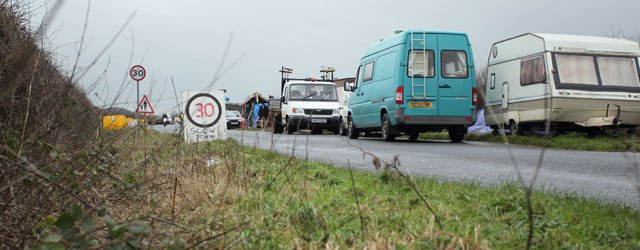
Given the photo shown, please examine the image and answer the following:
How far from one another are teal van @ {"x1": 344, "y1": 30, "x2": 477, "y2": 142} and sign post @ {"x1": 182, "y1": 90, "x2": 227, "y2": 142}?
27.7ft

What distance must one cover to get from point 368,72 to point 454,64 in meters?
2.86

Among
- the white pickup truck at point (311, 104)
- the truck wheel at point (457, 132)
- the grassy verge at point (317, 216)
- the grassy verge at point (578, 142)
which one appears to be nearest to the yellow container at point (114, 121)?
the grassy verge at point (317, 216)

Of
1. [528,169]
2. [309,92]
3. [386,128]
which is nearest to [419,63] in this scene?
[386,128]

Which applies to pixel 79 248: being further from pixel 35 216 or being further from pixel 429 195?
pixel 429 195

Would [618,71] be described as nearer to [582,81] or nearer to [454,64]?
[582,81]

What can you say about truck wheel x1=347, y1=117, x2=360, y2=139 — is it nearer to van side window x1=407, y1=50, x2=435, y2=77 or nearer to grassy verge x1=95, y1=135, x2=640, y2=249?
van side window x1=407, y1=50, x2=435, y2=77

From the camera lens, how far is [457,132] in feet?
56.9

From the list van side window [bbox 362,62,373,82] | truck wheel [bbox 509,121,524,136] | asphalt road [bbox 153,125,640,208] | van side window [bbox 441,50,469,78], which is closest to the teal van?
van side window [bbox 441,50,469,78]

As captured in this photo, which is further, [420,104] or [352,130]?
[352,130]

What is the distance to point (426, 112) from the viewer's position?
53.0 ft

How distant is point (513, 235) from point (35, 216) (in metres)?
2.33

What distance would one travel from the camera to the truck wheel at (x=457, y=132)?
675 inches

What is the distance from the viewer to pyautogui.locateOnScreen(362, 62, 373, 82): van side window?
1825 centimetres

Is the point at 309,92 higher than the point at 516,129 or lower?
higher
